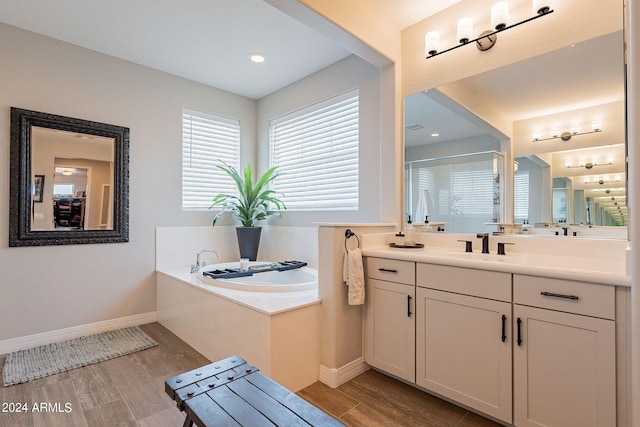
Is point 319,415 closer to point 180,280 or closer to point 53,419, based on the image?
point 53,419

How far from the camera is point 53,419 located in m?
1.73

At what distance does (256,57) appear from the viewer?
10.0 feet

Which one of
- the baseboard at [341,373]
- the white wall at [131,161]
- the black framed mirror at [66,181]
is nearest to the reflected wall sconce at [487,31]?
the white wall at [131,161]

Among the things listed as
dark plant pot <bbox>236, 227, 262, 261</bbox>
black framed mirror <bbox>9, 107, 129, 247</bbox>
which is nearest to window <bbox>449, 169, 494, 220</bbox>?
dark plant pot <bbox>236, 227, 262, 261</bbox>

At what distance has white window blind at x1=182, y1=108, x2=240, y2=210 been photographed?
3566mm

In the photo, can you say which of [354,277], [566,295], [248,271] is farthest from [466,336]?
[248,271]

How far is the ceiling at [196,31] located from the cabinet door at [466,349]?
2106mm

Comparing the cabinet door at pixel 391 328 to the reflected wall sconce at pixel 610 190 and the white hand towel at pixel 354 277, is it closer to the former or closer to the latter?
the white hand towel at pixel 354 277

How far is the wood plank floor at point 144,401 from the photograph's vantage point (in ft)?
5.62

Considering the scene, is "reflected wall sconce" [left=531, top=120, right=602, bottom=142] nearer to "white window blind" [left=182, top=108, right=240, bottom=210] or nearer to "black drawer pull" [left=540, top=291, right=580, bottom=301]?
"black drawer pull" [left=540, top=291, right=580, bottom=301]

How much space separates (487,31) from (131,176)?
3265 mm

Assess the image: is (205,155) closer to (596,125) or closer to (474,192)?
(474,192)

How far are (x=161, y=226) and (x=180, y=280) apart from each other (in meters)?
0.80

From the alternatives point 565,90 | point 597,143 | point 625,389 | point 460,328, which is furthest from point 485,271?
point 565,90
